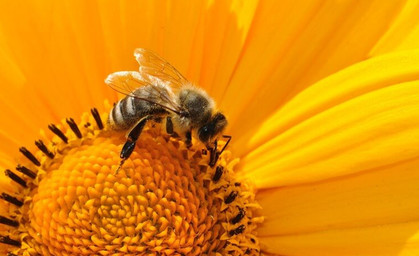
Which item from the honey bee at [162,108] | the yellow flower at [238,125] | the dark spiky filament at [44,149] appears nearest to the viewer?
the yellow flower at [238,125]

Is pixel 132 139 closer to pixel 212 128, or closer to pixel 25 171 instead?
pixel 212 128

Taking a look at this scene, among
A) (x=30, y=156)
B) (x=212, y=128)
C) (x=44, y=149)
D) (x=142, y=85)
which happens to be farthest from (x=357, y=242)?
(x=30, y=156)

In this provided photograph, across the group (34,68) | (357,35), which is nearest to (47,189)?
(34,68)

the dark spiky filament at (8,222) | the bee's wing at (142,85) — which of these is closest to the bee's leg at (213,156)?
the bee's wing at (142,85)

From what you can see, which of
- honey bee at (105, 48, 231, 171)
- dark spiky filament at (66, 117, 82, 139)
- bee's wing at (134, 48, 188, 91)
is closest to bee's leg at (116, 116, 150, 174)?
honey bee at (105, 48, 231, 171)

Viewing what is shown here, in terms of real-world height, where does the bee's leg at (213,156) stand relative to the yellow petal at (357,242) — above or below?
above

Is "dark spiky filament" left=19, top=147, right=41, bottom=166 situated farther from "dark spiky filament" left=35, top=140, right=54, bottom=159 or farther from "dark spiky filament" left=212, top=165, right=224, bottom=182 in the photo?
"dark spiky filament" left=212, top=165, right=224, bottom=182

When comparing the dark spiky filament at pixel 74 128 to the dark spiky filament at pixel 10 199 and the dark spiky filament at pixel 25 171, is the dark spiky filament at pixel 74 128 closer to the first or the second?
the dark spiky filament at pixel 25 171
